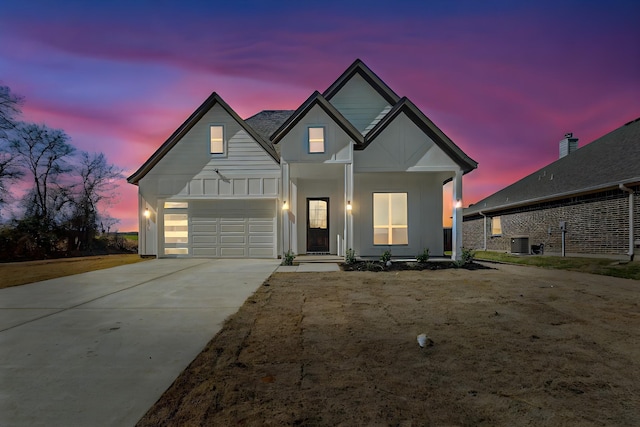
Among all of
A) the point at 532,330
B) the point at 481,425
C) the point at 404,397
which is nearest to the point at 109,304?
the point at 404,397

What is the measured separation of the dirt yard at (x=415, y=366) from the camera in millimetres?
2318

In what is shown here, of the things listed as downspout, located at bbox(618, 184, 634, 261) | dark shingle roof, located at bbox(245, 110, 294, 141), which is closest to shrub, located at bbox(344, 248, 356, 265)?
dark shingle roof, located at bbox(245, 110, 294, 141)

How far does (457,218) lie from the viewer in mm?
11711

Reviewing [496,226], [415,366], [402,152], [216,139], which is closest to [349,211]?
[402,152]

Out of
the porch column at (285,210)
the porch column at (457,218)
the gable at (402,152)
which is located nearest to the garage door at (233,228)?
the porch column at (285,210)

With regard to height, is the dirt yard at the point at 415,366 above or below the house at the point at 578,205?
below

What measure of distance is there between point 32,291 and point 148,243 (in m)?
6.94

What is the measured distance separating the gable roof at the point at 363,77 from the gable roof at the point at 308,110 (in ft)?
8.25

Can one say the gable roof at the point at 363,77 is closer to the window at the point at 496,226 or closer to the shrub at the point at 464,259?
the shrub at the point at 464,259

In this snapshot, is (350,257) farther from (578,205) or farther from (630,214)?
(578,205)

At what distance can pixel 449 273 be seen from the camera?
30.8 ft

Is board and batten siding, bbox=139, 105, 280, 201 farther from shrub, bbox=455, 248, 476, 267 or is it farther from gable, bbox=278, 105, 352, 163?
shrub, bbox=455, 248, 476, 267

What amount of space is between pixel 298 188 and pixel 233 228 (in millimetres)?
3180

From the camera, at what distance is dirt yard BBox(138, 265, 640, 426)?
91.3 inches
